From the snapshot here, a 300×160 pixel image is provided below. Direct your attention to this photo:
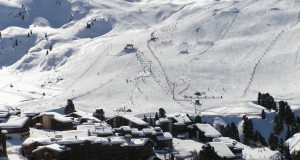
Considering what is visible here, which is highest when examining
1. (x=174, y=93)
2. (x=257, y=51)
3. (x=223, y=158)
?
(x=257, y=51)

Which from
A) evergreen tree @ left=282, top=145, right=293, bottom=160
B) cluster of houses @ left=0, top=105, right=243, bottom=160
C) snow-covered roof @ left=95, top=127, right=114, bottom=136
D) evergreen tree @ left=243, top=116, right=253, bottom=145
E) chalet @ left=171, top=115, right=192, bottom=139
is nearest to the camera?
cluster of houses @ left=0, top=105, right=243, bottom=160

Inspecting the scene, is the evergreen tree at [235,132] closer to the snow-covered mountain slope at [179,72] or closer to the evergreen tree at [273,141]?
the evergreen tree at [273,141]

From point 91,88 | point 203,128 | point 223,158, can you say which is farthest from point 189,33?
point 223,158

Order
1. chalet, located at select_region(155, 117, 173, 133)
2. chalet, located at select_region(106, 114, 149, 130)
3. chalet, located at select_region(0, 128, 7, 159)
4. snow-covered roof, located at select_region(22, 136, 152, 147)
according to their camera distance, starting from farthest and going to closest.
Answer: chalet, located at select_region(155, 117, 173, 133)
chalet, located at select_region(106, 114, 149, 130)
snow-covered roof, located at select_region(22, 136, 152, 147)
chalet, located at select_region(0, 128, 7, 159)

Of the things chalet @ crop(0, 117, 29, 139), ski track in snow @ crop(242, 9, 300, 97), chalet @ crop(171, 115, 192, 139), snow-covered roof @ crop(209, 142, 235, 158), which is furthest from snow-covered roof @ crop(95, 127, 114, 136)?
ski track in snow @ crop(242, 9, 300, 97)

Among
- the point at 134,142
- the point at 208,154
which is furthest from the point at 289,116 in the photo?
the point at 134,142

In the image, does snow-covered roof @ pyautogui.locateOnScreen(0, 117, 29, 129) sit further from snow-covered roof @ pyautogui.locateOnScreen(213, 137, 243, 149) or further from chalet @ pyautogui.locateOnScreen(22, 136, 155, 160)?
snow-covered roof @ pyautogui.locateOnScreen(213, 137, 243, 149)

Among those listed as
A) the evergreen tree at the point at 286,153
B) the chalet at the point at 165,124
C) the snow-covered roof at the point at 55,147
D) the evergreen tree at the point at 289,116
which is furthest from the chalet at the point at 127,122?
the snow-covered roof at the point at 55,147

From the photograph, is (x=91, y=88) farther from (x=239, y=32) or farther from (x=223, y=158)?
(x=223, y=158)
